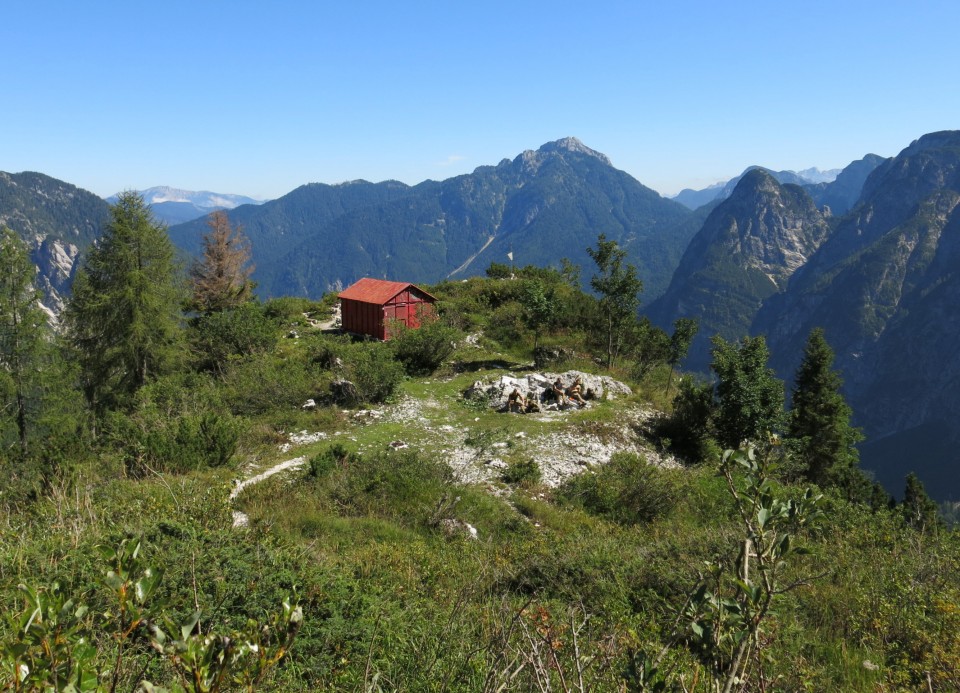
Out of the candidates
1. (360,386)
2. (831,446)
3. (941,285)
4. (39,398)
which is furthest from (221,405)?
(941,285)

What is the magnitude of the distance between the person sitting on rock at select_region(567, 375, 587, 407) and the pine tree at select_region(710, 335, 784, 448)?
14.1 feet

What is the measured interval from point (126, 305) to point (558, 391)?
16.6 m

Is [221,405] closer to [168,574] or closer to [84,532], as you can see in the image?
[84,532]

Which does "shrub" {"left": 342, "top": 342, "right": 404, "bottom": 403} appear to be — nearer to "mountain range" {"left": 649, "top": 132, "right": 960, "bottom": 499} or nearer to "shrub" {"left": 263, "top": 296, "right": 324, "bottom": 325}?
"shrub" {"left": 263, "top": 296, "right": 324, "bottom": 325}

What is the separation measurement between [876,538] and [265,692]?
8.96 metres

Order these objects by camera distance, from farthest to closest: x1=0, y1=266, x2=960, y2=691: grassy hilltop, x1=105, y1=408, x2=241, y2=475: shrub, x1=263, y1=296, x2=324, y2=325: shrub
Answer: x1=263, y1=296, x2=324, y2=325: shrub, x1=105, y1=408, x2=241, y2=475: shrub, x1=0, y1=266, x2=960, y2=691: grassy hilltop

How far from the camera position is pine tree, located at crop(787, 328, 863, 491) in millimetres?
22117

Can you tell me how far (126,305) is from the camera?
2011 cm

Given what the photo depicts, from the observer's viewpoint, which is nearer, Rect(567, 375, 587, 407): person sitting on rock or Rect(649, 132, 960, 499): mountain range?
Rect(567, 375, 587, 407): person sitting on rock

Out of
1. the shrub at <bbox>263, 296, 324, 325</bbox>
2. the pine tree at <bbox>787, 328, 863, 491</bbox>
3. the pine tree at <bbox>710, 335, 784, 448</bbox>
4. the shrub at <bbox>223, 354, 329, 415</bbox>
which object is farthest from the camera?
the shrub at <bbox>263, 296, 324, 325</bbox>

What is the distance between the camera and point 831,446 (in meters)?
22.2

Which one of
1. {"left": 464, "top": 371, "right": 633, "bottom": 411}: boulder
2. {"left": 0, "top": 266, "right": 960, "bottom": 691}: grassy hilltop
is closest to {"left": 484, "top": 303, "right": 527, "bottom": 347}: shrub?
{"left": 0, "top": 266, "right": 960, "bottom": 691}: grassy hilltop

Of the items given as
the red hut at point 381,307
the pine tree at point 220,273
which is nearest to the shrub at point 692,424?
the red hut at point 381,307

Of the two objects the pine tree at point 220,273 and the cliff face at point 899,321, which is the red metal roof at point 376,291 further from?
the cliff face at point 899,321
